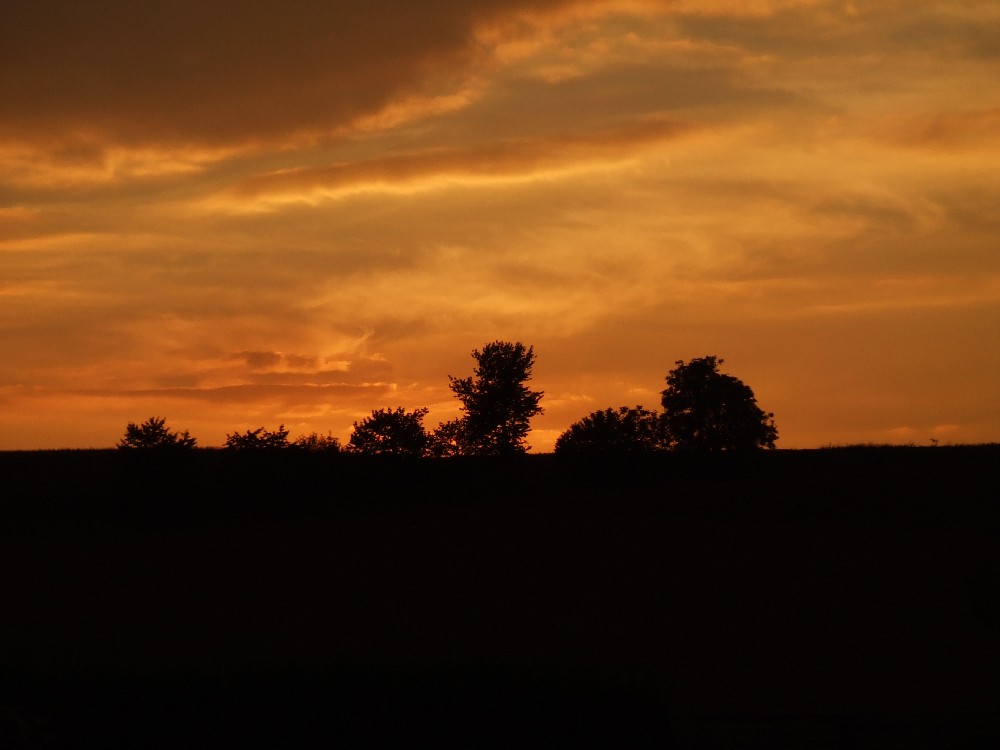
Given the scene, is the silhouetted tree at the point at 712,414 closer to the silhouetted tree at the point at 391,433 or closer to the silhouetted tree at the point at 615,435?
→ the silhouetted tree at the point at 615,435

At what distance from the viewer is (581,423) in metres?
74.4

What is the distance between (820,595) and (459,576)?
41.5 ft

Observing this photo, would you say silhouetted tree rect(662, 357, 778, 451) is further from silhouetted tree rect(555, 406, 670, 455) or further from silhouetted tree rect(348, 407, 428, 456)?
silhouetted tree rect(348, 407, 428, 456)

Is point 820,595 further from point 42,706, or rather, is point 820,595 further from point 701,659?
point 42,706

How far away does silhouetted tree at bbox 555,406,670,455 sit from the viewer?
223 ft

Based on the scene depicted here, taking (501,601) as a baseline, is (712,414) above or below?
above

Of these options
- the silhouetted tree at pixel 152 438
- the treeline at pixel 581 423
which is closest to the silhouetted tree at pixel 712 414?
the treeline at pixel 581 423

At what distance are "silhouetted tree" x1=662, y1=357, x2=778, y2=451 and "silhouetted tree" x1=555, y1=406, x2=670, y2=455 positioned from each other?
1217 mm

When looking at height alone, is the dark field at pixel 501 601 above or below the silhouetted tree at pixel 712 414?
below

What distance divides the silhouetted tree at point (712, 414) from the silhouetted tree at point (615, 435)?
122 cm

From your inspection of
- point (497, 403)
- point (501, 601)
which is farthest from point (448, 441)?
point (501, 601)

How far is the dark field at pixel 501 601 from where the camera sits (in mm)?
15000

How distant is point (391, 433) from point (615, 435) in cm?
1566

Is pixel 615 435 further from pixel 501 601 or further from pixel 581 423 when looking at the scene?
pixel 501 601
